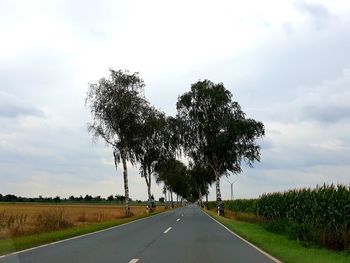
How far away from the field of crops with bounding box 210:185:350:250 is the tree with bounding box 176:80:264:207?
61.2ft

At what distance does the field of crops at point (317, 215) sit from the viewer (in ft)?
59.5

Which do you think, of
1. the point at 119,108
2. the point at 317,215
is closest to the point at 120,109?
the point at 119,108

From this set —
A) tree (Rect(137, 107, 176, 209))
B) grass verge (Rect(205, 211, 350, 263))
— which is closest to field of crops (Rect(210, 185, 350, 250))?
grass verge (Rect(205, 211, 350, 263))

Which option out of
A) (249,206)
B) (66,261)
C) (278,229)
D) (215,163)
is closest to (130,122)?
(215,163)

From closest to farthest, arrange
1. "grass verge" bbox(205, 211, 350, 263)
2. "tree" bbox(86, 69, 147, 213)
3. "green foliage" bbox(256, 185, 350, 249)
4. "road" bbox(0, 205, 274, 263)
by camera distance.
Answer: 1. "road" bbox(0, 205, 274, 263)
2. "grass verge" bbox(205, 211, 350, 263)
3. "green foliage" bbox(256, 185, 350, 249)
4. "tree" bbox(86, 69, 147, 213)

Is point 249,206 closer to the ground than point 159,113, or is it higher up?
closer to the ground

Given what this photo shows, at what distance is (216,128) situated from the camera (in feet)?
173

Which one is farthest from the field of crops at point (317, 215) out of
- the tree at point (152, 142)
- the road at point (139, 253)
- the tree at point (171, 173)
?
the tree at point (171, 173)

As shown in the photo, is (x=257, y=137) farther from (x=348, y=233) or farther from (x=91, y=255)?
(x=91, y=255)

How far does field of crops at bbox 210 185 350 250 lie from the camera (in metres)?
18.1

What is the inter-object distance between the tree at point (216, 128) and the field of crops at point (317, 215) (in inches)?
735

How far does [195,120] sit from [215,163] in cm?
534

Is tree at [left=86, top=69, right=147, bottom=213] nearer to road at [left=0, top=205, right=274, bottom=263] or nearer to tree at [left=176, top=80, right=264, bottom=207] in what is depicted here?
tree at [left=176, top=80, right=264, bottom=207]

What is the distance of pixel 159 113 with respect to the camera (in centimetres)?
6169
